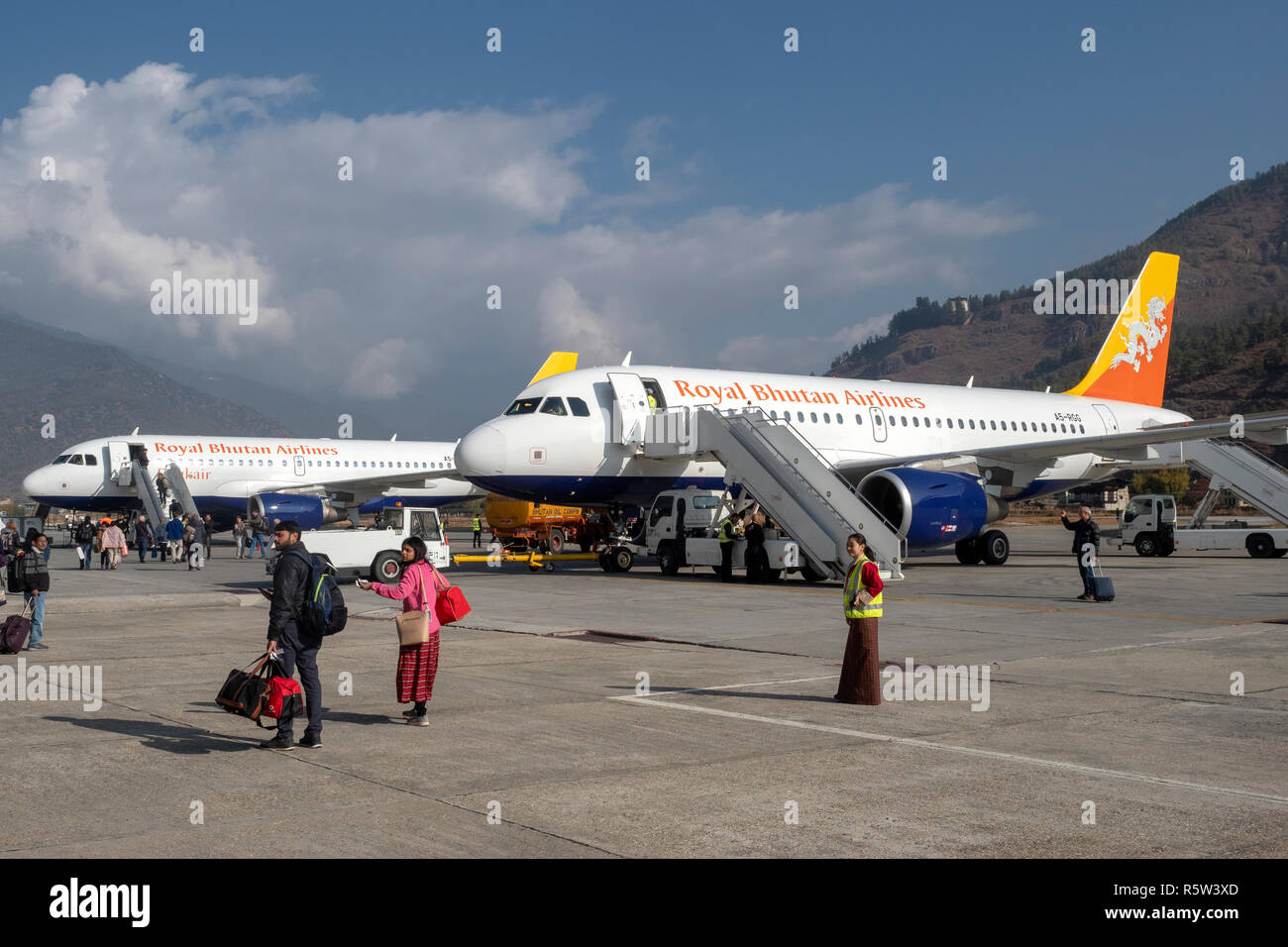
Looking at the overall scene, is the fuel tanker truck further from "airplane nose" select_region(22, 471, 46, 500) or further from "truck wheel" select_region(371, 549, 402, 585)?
"airplane nose" select_region(22, 471, 46, 500)

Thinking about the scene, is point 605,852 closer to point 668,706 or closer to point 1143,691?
point 668,706

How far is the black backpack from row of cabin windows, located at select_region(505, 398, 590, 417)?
16746 mm

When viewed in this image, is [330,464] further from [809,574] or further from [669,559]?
[809,574]

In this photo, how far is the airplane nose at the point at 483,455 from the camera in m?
24.4

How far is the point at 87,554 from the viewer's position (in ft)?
107

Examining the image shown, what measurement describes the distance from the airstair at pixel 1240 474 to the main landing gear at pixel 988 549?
761 centimetres

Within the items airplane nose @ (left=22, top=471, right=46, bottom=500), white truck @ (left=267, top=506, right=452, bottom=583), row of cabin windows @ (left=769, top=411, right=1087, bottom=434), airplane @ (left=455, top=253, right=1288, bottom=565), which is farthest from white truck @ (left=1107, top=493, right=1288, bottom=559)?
airplane nose @ (left=22, top=471, right=46, bottom=500)

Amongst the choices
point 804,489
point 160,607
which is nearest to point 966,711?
point 804,489

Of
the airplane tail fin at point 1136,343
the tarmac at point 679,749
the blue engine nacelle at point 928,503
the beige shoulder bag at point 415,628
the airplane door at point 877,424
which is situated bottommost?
the tarmac at point 679,749

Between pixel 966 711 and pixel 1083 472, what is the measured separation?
82.9 feet

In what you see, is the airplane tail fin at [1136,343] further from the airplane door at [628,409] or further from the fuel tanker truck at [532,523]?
the airplane door at [628,409]

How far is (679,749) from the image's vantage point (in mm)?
8258

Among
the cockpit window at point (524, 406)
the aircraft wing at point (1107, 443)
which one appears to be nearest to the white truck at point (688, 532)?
the cockpit window at point (524, 406)
